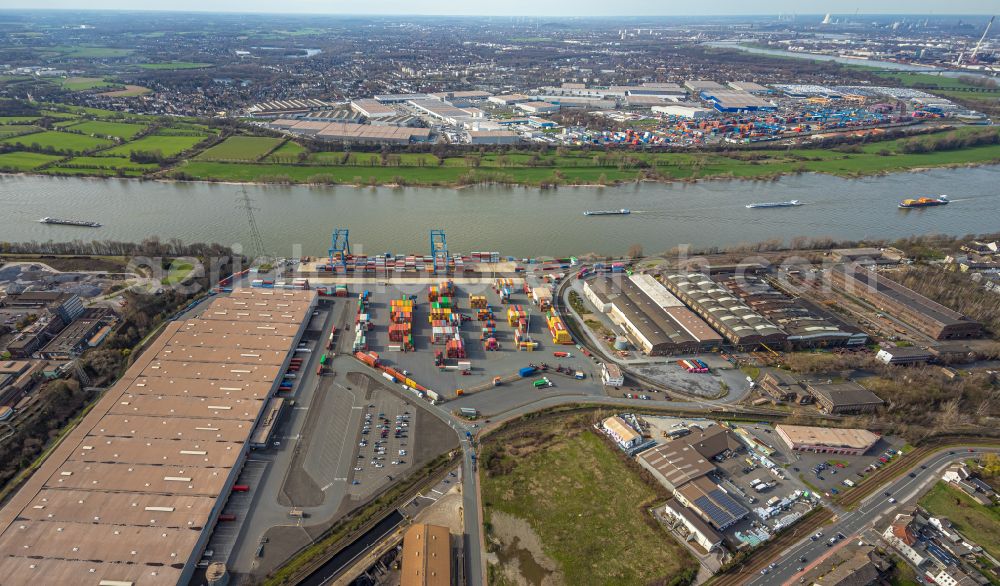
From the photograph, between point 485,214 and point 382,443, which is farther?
point 485,214

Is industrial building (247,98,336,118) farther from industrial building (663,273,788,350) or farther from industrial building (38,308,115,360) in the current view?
industrial building (663,273,788,350)

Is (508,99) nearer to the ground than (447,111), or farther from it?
farther from it

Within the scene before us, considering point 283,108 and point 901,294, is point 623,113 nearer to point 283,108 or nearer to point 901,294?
point 283,108

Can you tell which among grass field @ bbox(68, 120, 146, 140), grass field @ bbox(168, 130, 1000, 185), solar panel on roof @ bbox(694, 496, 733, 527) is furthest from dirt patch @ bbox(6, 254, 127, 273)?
solar panel on roof @ bbox(694, 496, 733, 527)

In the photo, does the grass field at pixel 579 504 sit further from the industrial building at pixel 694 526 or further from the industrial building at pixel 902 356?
the industrial building at pixel 902 356

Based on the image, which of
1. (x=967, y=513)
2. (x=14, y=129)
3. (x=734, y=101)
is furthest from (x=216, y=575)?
(x=734, y=101)
